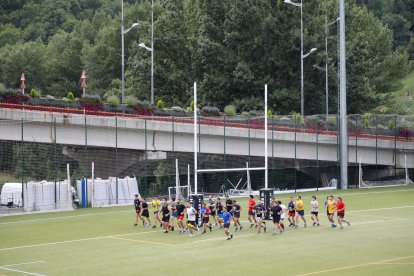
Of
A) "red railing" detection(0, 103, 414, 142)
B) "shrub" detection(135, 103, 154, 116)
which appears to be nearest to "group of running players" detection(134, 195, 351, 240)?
"red railing" detection(0, 103, 414, 142)

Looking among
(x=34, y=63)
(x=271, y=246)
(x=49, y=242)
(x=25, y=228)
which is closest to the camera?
(x=271, y=246)

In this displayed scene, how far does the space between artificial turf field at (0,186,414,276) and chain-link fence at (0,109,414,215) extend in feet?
42.5

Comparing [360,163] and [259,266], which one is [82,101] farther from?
[259,266]

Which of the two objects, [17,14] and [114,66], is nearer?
[114,66]

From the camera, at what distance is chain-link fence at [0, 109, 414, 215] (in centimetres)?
5875

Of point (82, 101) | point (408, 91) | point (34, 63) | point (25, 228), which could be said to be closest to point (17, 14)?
point (34, 63)

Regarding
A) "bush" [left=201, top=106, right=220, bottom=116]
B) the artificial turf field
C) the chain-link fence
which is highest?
"bush" [left=201, top=106, right=220, bottom=116]

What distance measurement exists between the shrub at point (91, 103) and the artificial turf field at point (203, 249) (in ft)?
62.6

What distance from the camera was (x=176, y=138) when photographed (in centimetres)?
6316

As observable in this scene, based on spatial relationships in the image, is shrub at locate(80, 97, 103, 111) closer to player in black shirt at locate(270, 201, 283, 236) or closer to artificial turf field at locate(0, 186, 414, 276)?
artificial turf field at locate(0, 186, 414, 276)

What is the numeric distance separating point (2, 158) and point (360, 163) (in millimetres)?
28390

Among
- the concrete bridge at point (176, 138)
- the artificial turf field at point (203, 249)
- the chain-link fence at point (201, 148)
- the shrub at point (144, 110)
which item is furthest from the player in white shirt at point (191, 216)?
the shrub at point (144, 110)

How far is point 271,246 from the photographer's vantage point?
3388 cm

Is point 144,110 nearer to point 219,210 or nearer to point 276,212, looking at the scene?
point 219,210
